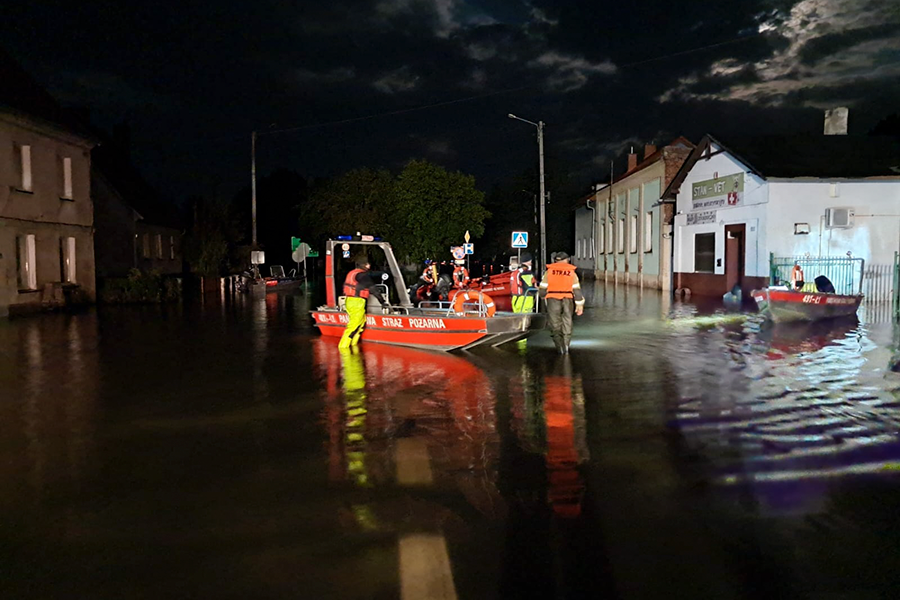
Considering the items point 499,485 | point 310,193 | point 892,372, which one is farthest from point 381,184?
point 499,485

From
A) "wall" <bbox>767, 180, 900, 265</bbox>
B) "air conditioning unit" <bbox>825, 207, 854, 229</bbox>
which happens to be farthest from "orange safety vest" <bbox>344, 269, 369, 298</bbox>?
"air conditioning unit" <bbox>825, 207, 854, 229</bbox>

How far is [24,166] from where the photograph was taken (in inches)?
908

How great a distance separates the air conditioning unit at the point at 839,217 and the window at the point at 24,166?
25603mm

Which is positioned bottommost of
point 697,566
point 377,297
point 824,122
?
point 697,566

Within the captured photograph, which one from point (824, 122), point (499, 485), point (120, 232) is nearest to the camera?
point (499, 485)

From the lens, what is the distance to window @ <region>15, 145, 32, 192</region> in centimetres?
2277

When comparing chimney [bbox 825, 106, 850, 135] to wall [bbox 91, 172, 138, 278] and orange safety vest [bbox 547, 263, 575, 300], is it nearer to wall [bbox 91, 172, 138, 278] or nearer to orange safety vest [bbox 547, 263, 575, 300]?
orange safety vest [bbox 547, 263, 575, 300]

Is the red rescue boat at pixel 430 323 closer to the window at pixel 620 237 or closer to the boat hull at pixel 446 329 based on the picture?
the boat hull at pixel 446 329

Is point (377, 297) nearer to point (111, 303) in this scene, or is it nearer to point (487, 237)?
point (111, 303)

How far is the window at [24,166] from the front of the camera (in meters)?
22.8

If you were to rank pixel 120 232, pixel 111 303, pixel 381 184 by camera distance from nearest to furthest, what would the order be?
pixel 111 303
pixel 120 232
pixel 381 184

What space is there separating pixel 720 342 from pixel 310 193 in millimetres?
58010

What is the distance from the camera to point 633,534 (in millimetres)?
4711

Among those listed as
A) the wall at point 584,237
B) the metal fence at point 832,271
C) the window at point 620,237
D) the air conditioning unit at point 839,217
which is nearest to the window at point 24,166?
the metal fence at point 832,271
